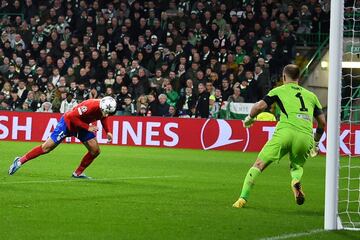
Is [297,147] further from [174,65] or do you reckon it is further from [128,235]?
[174,65]

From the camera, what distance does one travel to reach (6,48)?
32.2 metres

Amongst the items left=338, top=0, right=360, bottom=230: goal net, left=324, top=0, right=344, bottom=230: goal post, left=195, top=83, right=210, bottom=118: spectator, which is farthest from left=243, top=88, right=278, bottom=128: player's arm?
left=195, top=83, right=210, bottom=118: spectator

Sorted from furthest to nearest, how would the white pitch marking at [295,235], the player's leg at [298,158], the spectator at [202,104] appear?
1. the spectator at [202,104]
2. the player's leg at [298,158]
3. the white pitch marking at [295,235]

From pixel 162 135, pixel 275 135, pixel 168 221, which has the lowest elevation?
pixel 162 135

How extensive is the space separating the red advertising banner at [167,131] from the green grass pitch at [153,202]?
13.1ft

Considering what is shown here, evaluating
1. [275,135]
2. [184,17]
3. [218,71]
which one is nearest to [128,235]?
[275,135]

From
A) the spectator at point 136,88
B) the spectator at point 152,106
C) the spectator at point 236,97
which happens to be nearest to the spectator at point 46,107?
the spectator at point 136,88

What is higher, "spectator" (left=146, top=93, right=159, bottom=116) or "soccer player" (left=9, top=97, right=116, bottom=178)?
"soccer player" (left=9, top=97, right=116, bottom=178)

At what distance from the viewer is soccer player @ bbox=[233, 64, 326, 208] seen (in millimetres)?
12008

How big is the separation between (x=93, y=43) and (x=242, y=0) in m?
5.20

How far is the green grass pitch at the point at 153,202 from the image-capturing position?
991cm

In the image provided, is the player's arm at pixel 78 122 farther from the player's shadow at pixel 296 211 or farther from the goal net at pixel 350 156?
the player's shadow at pixel 296 211

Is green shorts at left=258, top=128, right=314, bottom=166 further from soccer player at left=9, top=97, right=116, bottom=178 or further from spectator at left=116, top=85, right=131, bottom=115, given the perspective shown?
spectator at left=116, top=85, right=131, bottom=115

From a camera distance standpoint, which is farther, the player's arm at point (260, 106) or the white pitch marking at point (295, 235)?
the player's arm at point (260, 106)
